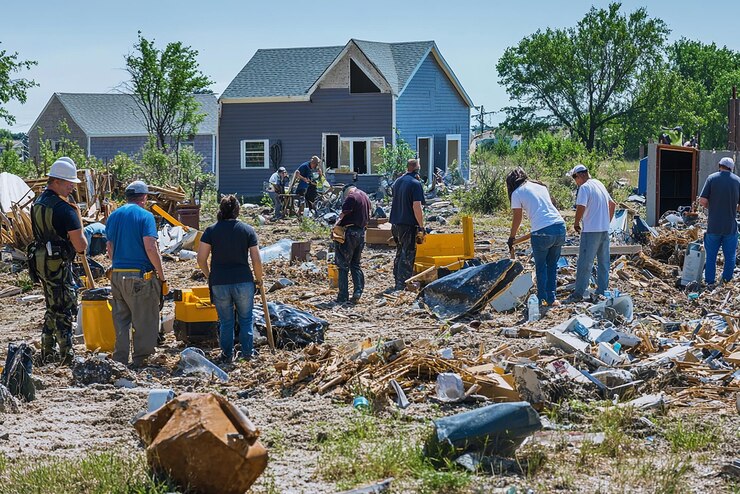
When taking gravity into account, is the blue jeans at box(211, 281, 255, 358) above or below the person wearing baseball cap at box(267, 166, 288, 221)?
below

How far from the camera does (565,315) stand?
37.1 feet

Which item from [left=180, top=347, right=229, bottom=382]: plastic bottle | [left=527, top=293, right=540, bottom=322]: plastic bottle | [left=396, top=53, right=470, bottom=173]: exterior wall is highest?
[left=396, top=53, right=470, bottom=173]: exterior wall

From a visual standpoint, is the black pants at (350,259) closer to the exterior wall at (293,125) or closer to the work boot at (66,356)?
the work boot at (66,356)

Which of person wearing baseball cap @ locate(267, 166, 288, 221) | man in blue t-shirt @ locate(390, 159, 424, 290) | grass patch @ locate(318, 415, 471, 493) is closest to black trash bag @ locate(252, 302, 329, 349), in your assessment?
grass patch @ locate(318, 415, 471, 493)

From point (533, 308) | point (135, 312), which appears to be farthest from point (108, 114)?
point (135, 312)

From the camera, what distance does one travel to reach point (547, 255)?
11812 millimetres

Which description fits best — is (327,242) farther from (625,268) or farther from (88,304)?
(88,304)

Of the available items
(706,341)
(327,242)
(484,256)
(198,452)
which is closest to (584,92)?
(327,242)

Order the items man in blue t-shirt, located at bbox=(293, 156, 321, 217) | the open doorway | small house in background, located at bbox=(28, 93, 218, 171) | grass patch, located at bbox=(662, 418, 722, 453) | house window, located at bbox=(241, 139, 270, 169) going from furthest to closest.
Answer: small house in background, located at bbox=(28, 93, 218, 171) → house window, located at bbox=(241, 139, 270, 169) → man in blue t-shirt, located at bbox=(293, 156, 321, 217) → the open doorway → grass patch, located at bbox=(662, 418, 722, 453)

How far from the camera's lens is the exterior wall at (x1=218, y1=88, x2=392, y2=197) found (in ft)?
115

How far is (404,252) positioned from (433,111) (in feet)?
79.8

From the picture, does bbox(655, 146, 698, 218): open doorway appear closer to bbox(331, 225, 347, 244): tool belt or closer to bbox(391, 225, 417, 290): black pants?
bbox(391, 225, 417, 290): black pants

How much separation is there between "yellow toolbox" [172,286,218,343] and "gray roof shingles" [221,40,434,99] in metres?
25.3

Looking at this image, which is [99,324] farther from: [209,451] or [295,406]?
[209,451]
